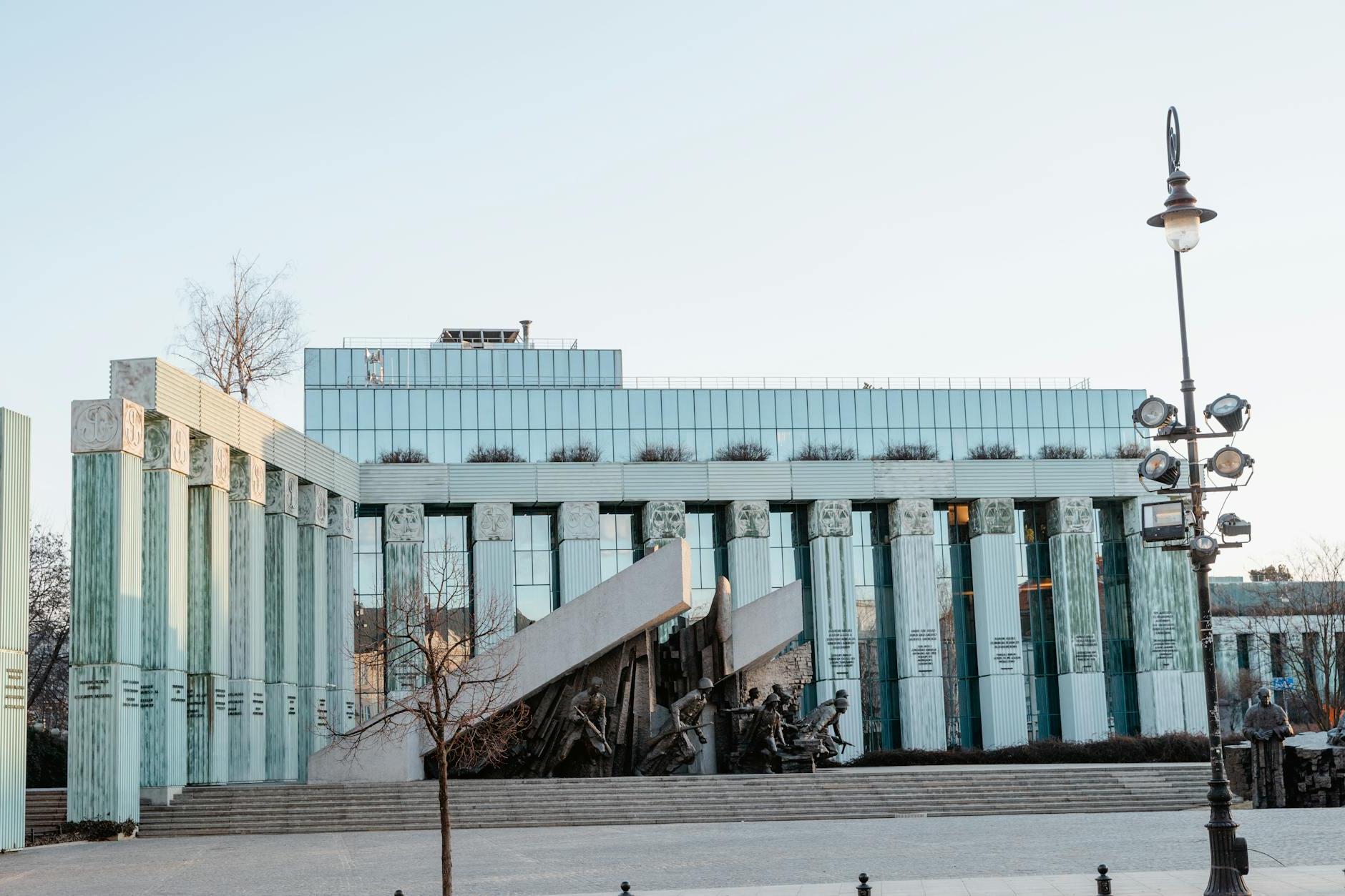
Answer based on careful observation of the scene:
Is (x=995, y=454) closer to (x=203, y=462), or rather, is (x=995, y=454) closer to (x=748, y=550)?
(x=748, y=550)

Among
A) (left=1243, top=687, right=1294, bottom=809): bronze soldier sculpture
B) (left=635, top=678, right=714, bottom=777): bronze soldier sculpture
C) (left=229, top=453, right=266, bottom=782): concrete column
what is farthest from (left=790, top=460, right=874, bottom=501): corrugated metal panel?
(left=1243, top=687, right=1294, bottom=809): bronze soldier sculpture

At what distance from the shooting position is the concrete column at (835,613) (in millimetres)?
47812

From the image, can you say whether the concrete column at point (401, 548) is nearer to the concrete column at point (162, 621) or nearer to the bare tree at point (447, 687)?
the bare tree at point (447, 687)

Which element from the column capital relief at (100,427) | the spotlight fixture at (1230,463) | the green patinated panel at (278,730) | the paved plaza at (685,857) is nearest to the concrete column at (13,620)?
the paved plaza at (685,857)

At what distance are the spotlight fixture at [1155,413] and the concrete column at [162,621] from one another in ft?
70.7

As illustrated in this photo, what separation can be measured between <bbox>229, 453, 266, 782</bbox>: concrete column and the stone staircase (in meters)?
3.73

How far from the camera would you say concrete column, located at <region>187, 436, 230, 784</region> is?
106 ft

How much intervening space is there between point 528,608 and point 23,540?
954 inches

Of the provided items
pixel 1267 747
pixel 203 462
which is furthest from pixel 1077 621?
pixel 203 462

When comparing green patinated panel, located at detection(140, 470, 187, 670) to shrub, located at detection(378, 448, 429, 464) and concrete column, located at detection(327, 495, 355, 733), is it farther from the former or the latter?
shrub, located at detection(378, 448, 429, 464)

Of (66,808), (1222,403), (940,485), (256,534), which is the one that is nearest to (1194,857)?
(1222,403)

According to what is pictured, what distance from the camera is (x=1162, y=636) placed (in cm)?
4891

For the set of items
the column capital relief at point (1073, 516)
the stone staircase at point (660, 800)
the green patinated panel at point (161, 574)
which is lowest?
the stone staircase at point (660, 800)

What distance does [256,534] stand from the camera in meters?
34.9
